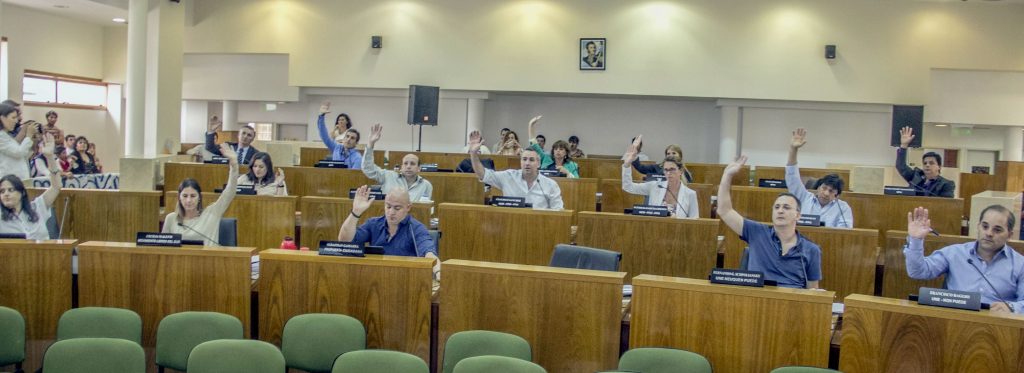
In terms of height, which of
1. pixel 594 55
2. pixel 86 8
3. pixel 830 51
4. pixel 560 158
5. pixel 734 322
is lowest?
pixel 734 322

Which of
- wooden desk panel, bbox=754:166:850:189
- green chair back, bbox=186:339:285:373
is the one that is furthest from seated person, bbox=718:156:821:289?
wooden desk panel, bbox=754:166:850:189

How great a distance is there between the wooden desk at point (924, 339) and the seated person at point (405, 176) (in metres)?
4.18

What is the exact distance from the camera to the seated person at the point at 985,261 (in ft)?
14.0

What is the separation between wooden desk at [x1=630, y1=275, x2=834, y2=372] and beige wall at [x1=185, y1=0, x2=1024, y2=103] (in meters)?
9.69

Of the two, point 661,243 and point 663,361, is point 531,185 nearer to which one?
point 661,243

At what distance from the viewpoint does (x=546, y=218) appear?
591 cm

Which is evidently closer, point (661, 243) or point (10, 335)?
point (10, 335)

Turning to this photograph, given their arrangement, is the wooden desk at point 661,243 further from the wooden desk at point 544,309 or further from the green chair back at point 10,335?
the green chair back at point 10,335

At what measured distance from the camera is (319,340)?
3.92 m

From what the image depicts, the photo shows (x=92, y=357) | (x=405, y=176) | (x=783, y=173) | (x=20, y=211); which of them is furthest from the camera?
(x=783, y=173)

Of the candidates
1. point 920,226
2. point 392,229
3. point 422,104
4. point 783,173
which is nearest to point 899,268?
point 920,226

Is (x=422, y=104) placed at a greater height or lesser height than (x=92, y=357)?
greater

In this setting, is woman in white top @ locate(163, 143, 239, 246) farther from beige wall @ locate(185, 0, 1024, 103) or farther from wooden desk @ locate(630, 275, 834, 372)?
beige wall @ locate(185, 0, 1024, 103)

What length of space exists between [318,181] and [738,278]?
5747 mm
